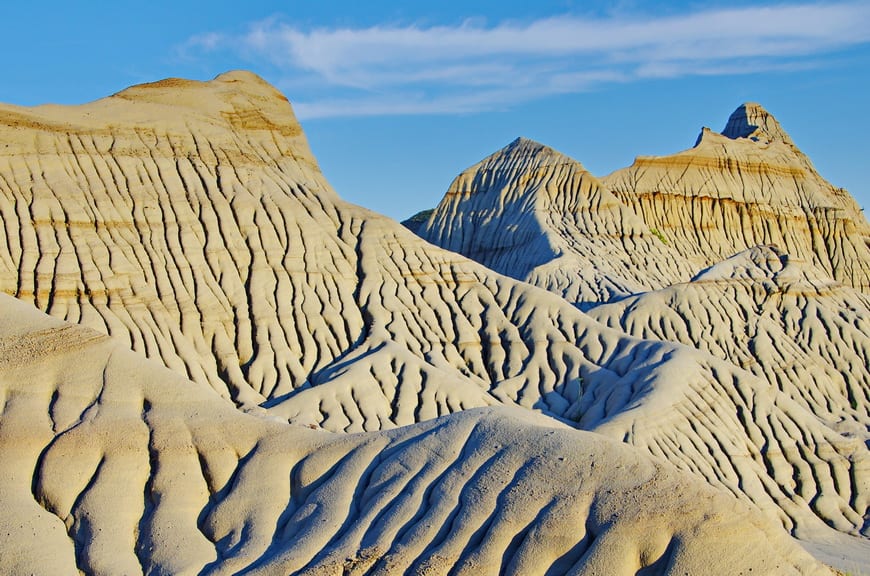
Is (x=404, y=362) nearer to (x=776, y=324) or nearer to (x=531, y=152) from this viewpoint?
(x=776, y=324)

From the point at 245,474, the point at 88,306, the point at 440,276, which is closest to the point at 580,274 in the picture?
the point at 440,276

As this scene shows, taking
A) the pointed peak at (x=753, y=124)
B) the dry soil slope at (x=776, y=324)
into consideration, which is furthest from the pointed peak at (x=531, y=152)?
the pointed peak at (x=753, y=124)

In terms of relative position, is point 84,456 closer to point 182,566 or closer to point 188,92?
point 182,566

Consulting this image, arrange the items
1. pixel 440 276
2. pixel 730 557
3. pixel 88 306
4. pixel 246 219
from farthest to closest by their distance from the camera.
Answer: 1. pixel 440 276
2. pixel 246 219
3. pixel 88 306
4. pixel 730 557

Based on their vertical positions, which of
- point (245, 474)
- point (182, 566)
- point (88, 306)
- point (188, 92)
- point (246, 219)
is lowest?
point (182, 566)

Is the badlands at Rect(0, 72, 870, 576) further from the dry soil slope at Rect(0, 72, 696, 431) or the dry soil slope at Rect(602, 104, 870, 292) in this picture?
the dry soil slope at Rect(602, 104, 870, 292)

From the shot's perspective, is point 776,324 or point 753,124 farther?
point 753,124

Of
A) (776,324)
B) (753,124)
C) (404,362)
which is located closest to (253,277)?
(404,362)
